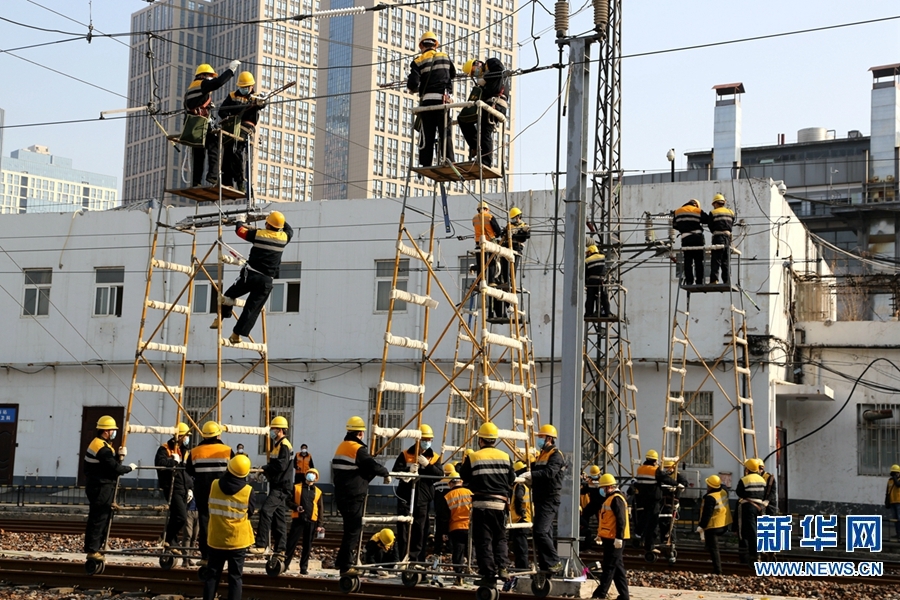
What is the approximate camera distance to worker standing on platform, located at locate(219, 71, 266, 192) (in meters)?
17.1

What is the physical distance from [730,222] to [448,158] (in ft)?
33.1

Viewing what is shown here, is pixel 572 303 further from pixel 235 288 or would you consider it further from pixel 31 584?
pixel 31 584

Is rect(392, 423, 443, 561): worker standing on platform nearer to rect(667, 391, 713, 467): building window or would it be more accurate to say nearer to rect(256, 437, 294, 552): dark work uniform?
rect(256, 437, 294, 552): dark work uniform

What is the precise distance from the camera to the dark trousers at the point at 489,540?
12.7 meters

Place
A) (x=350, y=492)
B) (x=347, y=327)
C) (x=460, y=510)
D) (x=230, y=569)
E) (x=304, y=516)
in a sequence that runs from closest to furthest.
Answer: (x=230, y=569) < (x=350, y=492) < (x=460, y=510) < (x=304, y=516) < (x=347, y=327)

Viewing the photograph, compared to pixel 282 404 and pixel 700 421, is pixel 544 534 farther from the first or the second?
pixel 282 404

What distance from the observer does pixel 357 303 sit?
107 feet

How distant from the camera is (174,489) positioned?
52.1 feet

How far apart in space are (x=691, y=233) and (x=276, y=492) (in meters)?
11.2

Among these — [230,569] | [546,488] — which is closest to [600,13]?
[546,488]

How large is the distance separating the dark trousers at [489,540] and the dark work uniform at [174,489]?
5.05 meters

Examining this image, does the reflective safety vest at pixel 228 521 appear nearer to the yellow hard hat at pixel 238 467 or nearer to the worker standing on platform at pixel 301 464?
the yellow hard hat at pixel 238 467

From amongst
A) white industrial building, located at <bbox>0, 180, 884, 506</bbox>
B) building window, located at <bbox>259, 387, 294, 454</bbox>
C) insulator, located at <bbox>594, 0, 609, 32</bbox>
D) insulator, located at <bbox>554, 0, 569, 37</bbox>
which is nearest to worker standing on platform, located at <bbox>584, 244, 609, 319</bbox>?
white industrial building, located at <bbox>0, 180, 884, 506</bbox>

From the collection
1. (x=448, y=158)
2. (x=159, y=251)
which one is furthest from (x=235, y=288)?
(x=159, y=251)
